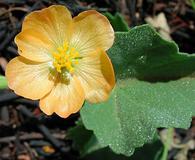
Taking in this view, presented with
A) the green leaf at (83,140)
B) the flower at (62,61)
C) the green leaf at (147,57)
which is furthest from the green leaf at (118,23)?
the green leaf at (83,140)

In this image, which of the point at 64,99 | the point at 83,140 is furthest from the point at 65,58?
the point at 83,140

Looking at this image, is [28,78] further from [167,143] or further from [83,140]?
Result: [167,143]

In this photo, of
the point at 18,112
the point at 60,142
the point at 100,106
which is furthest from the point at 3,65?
the point at 100,106

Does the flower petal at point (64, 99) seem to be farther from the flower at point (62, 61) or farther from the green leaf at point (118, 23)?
the green leaf at point (118, 23)

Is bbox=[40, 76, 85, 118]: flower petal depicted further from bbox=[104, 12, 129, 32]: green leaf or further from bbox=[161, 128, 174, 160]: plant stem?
bbox=[161, 128, 174, 160]: plant stem

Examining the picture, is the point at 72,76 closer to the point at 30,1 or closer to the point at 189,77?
the point at 189,77

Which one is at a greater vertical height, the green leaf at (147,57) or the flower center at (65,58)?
the flower center at (65,58)
